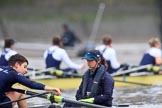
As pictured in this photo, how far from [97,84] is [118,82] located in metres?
5.70

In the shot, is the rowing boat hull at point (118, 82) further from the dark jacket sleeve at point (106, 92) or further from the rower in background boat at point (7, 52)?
the dark jacket sleeve at point (106, 92)

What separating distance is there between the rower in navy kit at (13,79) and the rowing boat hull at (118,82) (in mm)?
5305

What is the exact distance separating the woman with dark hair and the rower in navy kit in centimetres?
50

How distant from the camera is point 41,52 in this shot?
80.3ft

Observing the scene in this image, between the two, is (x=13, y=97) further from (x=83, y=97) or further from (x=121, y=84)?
(x=121, y=84)

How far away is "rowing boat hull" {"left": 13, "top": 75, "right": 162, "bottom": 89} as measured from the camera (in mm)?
13555

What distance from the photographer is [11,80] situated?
7.96m

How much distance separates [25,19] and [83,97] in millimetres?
24945

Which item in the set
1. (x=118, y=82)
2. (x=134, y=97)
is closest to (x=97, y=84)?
(x=134, y=97)

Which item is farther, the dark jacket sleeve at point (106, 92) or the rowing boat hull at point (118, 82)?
the rowing boat hull at point (118, 82)

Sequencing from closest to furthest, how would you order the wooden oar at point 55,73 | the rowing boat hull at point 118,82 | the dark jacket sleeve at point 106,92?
1. the dark jacket sleeve at point 106,92
2. the wooden oar at point 55,73
3. the rowing boat hull at point 118,82

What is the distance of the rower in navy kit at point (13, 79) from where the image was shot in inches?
311

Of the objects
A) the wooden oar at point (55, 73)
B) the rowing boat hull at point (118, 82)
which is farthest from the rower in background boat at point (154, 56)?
the wooden oar at point (55, 73)

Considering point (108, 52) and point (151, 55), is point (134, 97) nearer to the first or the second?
point (108, 52)
